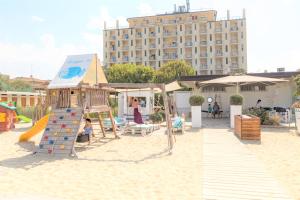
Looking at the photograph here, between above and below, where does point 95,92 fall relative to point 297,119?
above

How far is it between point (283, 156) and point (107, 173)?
205 inches

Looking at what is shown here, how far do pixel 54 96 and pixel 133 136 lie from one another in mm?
4026

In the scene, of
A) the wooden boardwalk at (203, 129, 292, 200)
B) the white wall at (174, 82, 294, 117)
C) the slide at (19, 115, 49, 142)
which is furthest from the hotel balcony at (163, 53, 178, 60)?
the wooden boardwalk at (203, 129, 292, 200)

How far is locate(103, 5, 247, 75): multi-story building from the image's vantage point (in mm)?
68375

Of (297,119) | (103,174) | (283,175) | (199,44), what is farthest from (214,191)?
(199,44)

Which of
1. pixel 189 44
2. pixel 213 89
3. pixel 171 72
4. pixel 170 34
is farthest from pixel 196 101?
pixel 170 34

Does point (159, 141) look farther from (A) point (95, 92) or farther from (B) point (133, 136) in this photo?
(A) point (95, 92)

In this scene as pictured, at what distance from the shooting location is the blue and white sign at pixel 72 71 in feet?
34.4

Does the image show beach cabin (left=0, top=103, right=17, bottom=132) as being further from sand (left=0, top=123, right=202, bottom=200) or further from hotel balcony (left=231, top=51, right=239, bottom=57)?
hotel balcony (left=231, top=51, right=239, bottom=57)

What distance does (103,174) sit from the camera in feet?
21.1

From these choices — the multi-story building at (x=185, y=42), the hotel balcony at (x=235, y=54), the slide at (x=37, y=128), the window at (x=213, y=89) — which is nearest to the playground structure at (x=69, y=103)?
the slide at (x=37, y=128)

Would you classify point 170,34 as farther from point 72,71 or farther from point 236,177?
point 236,177

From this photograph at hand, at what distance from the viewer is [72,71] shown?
11195mm

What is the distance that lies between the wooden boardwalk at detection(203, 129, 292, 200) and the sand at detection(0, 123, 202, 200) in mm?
270
